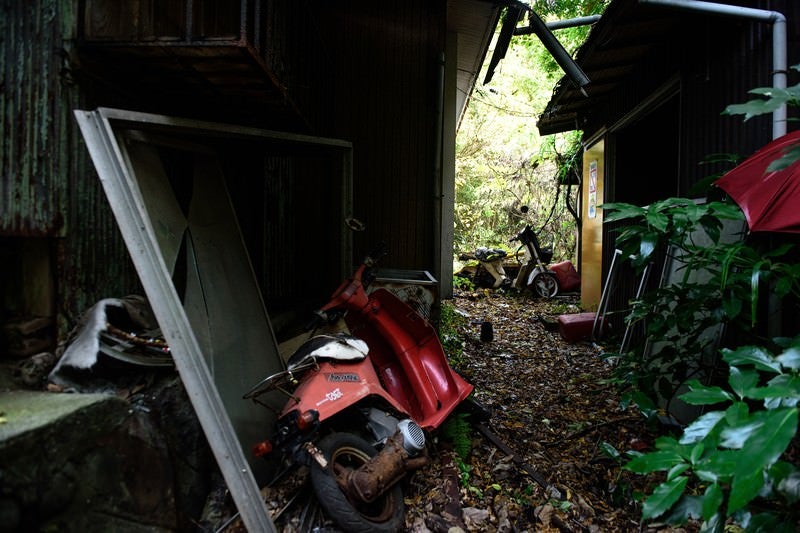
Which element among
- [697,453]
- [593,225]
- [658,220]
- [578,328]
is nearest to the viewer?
[697,453]

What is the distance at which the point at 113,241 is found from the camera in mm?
2959

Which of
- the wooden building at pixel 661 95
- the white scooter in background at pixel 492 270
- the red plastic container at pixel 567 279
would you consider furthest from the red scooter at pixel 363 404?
the white scooter in background at pixel 492 270

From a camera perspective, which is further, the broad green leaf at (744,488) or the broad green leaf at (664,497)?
the broad green leaf at (664,497)

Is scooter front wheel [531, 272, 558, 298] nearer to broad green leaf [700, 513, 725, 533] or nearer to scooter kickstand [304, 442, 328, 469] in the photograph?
scooter kickstand [304, 442, 328, 469]

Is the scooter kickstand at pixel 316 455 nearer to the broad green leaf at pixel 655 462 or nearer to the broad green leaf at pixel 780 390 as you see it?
the broad green leaf at pixel 655 462

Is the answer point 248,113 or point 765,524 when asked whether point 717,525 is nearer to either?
point 765,524

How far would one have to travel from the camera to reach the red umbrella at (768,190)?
2.12 metres

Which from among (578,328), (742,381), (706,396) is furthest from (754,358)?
(578,328)

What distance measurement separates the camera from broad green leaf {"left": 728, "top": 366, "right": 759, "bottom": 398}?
1.36m

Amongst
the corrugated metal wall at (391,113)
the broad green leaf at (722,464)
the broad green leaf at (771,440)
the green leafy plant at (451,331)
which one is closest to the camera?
the broad green leaf at (771,440)

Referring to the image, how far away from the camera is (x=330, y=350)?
2824 millimetres

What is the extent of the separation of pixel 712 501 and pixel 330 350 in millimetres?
2036

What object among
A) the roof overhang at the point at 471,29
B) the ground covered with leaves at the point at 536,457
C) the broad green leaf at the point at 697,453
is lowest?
the ground covered with leaves at the point at 536,457

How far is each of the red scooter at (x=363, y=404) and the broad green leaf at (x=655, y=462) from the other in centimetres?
139
